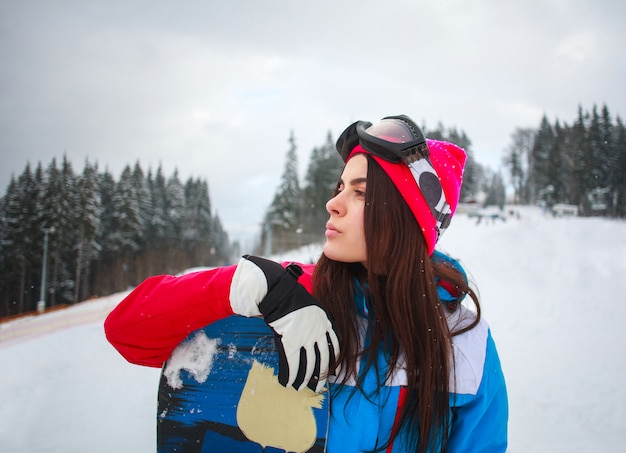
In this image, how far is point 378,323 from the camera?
138 centimetres

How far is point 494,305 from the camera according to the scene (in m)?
11.5

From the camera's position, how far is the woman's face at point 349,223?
1287 millimetres

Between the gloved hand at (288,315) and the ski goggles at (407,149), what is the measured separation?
62 cm

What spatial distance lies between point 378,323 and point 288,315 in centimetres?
45

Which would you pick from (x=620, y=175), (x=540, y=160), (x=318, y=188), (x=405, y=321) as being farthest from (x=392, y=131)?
(x=540, y=160)

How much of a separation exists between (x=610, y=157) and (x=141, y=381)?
40.7 metres

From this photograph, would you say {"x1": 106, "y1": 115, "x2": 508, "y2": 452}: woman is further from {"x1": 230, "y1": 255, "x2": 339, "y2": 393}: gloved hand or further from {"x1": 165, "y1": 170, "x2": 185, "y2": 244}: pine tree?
{"x1": 165, "y1": 170, "x2": 185, "y2": 244}: pine tree

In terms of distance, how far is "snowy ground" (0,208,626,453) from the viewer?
537cm

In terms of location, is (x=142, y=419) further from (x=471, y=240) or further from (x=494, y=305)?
(x=471, y=240)

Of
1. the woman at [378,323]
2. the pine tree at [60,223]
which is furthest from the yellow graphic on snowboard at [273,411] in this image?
the pine tree at [60,223]

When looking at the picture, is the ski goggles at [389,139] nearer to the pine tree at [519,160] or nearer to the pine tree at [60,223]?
the pine tree at [60,223]

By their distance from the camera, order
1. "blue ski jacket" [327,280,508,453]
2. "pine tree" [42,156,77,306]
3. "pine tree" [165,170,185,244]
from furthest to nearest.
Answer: "pine tree" [165,170,185,244] → "pine tree" [42,156,77,306] → "blue ski jacket" [327,280,508,453]

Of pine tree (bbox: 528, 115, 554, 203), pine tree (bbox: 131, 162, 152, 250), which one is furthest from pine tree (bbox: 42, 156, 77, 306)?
pine tree (bbox: 528, 115, 554, 203)

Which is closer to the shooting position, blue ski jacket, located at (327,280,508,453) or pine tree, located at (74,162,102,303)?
blue ski jacket, located at (327,280,508,453)
